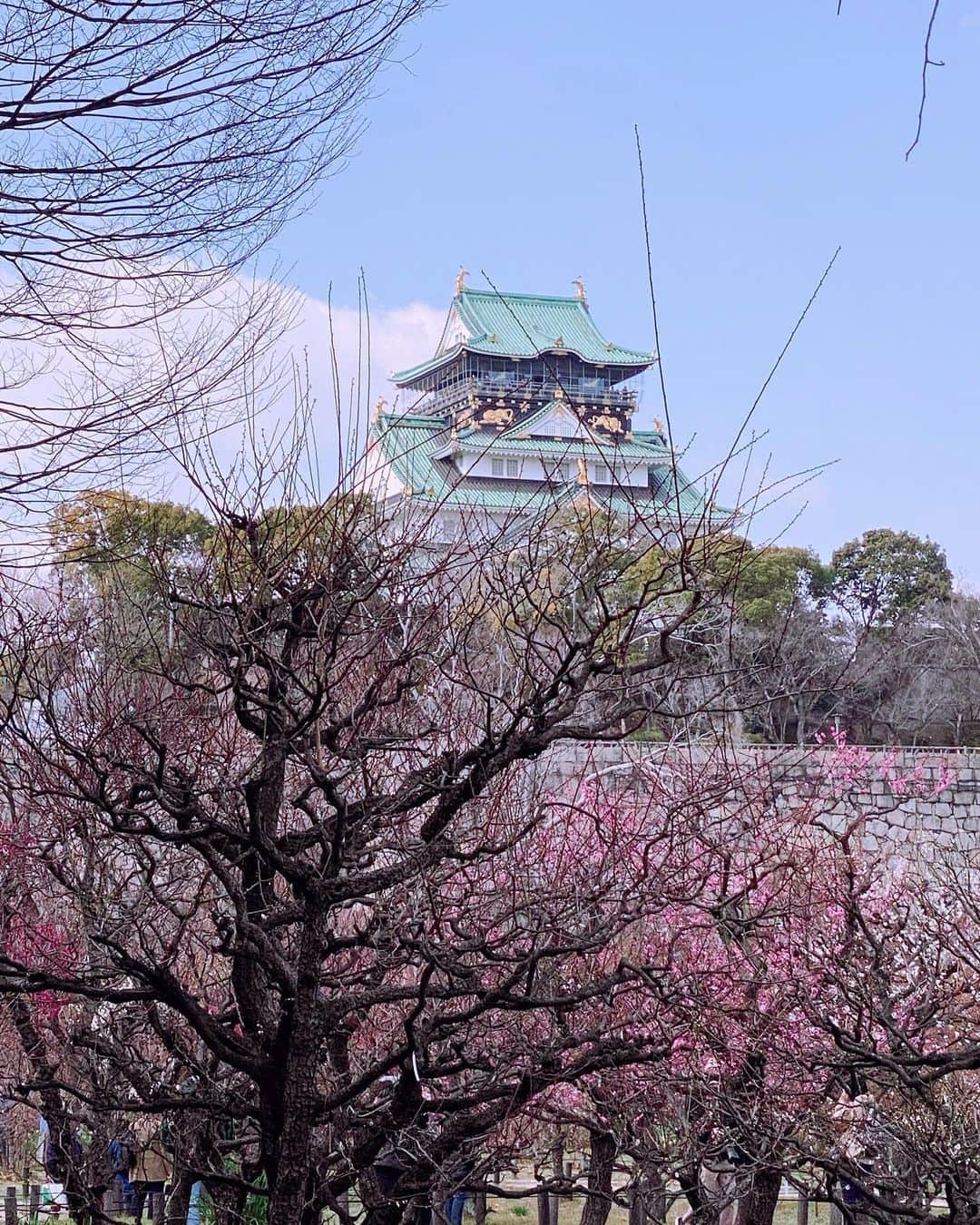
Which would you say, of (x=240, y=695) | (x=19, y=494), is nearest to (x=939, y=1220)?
(x=240, y=695)

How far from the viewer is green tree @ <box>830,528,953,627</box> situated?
27703 millimetres

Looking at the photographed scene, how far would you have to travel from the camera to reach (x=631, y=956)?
266 inches

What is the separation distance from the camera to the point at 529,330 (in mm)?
37875

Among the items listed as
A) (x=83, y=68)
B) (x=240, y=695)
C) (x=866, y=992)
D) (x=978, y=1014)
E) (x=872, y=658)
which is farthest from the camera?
(x=872, y=658)

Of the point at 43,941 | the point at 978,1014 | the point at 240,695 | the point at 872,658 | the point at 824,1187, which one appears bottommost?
the point at 824,1187

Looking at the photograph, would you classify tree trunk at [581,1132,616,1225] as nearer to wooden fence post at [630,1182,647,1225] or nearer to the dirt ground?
wooden fence post at [630,1182,647,1225]

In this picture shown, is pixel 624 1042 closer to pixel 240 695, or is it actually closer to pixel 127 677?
pixel 240 695

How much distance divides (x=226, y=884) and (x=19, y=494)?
4.25ft

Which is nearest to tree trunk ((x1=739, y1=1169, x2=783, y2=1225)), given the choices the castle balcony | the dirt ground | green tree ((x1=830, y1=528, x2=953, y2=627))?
the dirt ground

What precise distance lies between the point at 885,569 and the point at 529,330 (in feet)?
43.9

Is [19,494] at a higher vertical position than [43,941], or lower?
higher

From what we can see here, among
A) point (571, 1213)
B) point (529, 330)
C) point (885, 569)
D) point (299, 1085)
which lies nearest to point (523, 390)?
point (529, 330)

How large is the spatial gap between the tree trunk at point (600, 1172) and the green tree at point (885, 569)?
21153 millimetres

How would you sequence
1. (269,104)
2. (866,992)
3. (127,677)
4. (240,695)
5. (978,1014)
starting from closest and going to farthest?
1. (269,104)
2. (240,695)
3. (866,992)
4. (127,677)
5. (978,1014)
